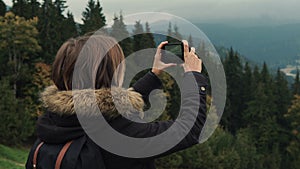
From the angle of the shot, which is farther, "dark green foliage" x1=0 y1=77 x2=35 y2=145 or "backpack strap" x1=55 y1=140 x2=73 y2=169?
"dark green foliage" x1=0 y1=77 x2=35 y2=145

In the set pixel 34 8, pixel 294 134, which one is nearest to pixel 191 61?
pixel 34 8

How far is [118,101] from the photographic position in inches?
98.9

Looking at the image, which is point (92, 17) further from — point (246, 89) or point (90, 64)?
point (90, 64)

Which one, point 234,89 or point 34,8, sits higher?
point 34,8

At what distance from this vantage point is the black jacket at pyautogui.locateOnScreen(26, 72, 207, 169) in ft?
8.20

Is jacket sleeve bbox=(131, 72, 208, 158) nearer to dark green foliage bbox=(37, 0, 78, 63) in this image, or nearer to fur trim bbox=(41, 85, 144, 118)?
fur trim bbox=(41, 85, 144, 118)

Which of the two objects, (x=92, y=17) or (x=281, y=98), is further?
(x=281, y=98)

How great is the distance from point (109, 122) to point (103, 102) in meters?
0.13

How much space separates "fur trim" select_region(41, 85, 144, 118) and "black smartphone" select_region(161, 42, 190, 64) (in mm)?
453

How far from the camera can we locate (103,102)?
8.22 feet

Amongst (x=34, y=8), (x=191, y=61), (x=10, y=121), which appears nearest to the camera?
(x=191, y=61)

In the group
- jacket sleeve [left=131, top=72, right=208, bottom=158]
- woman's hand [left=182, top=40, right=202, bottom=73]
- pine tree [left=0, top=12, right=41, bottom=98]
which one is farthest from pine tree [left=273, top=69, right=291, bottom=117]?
jacket sleeve [left=131, top=72, right=208, bottom=158]

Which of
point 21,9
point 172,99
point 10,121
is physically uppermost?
point 21,9

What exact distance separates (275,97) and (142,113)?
2464 inches
